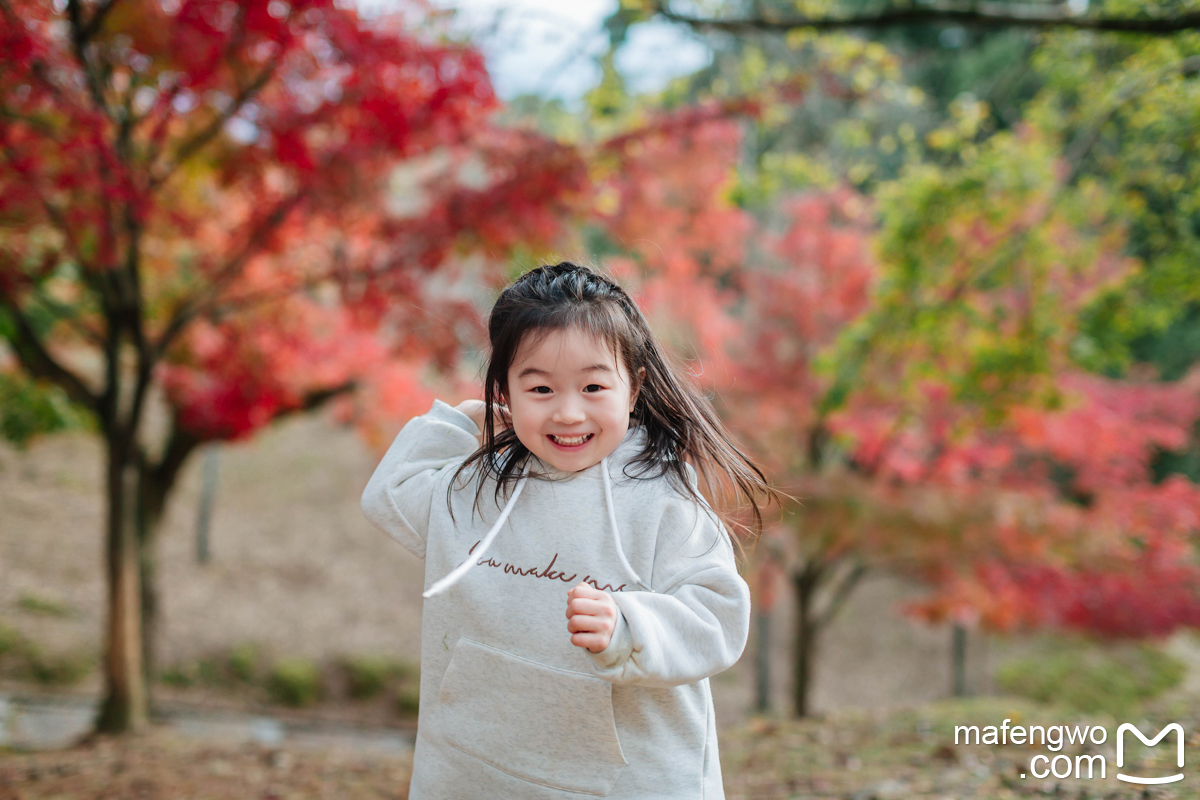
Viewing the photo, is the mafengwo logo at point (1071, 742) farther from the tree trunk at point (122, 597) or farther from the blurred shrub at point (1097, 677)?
the blurred shrub at point (1097, 677)

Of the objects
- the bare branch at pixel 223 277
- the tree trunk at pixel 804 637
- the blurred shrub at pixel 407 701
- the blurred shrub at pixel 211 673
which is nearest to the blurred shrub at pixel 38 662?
the blurred shrub at pixel 211 673

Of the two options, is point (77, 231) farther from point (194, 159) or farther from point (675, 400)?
point (675, 400)

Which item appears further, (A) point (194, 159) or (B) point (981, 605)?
(B) point (981, 605)

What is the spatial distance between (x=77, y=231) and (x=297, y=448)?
12074mm

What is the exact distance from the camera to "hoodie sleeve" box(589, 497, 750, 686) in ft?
4.28

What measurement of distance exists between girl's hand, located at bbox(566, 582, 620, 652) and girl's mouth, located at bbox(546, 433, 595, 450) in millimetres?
344

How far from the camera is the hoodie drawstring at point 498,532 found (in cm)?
148

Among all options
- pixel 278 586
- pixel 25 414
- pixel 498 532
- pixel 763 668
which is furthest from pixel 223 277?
pixel 278 586

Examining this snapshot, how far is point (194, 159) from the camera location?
4.88 metres

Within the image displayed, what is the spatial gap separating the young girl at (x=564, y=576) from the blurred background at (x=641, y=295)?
0.35m

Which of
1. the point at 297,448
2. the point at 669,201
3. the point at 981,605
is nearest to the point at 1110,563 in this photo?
the point at 981,605

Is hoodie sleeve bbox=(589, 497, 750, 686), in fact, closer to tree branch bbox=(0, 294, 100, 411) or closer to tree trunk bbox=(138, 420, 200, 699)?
tree branch bbox=(0, 294, 100, 411)

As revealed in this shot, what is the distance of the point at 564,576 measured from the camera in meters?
1.52

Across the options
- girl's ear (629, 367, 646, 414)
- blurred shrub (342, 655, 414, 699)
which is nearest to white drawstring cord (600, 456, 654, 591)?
girl's ear (629, 367, 646, 414)
